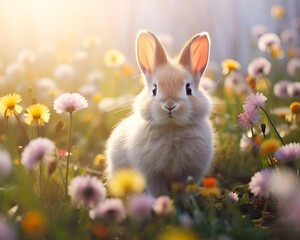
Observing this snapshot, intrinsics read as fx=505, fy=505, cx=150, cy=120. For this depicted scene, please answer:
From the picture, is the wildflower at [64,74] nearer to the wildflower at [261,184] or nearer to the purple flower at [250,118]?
the purple flower at [250,118]

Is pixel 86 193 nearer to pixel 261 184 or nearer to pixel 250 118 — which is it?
pixel 261 184

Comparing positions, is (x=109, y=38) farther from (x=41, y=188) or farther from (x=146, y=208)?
(x=146, y=208)

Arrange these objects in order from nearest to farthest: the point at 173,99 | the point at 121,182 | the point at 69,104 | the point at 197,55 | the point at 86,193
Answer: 1. the point at 121,182
2. the point at 86,193
3. the point at 69,104
4. the point at 173,99
5. the point at 197,55

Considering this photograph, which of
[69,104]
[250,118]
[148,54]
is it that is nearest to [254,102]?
[250,118]

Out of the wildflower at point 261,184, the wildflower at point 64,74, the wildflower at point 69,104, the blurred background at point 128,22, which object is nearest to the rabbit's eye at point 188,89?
the wildflower at point 69,104

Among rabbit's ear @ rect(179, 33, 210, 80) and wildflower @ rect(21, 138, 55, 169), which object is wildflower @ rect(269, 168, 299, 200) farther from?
rabbit's ear @ rect(179, 33, 210, 80)

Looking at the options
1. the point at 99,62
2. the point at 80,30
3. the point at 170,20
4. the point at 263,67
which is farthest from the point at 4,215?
the point at 170,20
